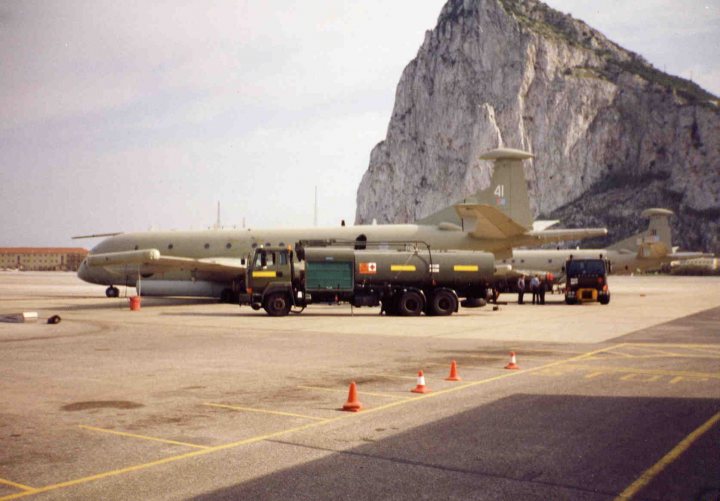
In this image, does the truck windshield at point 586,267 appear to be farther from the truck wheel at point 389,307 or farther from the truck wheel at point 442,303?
the truck wheel at point 389,307

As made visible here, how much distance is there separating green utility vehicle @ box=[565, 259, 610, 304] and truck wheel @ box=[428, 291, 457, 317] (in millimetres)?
14233

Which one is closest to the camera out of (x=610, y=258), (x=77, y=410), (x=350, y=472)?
(x=350, y=472)

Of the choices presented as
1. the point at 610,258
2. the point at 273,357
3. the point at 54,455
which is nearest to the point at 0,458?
the point at 54,455

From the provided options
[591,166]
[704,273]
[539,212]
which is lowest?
[704,273]

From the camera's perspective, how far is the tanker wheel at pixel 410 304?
106ft

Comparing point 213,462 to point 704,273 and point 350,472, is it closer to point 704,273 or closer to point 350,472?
point 350,472

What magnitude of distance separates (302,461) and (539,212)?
188 meters

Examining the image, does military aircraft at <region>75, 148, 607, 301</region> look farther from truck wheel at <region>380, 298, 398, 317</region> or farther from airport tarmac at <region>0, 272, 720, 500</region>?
airport tarmac at <region>0, 272, 720, 500</region>

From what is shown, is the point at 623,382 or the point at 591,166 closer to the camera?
the point at 623,382

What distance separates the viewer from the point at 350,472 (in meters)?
7.23

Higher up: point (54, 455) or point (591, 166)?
point (591, 166)

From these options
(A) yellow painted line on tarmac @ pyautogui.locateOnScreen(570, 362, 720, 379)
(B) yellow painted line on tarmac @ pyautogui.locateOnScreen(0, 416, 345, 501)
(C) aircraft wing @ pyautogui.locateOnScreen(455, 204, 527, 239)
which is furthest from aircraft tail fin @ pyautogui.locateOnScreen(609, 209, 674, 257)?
(B) yellow painted line on tarmac @ pyautogui.locateOnScreen(0, 416, 345, 501)

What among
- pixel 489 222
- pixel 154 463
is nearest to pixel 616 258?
pixel 489 222

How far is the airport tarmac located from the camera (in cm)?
688
